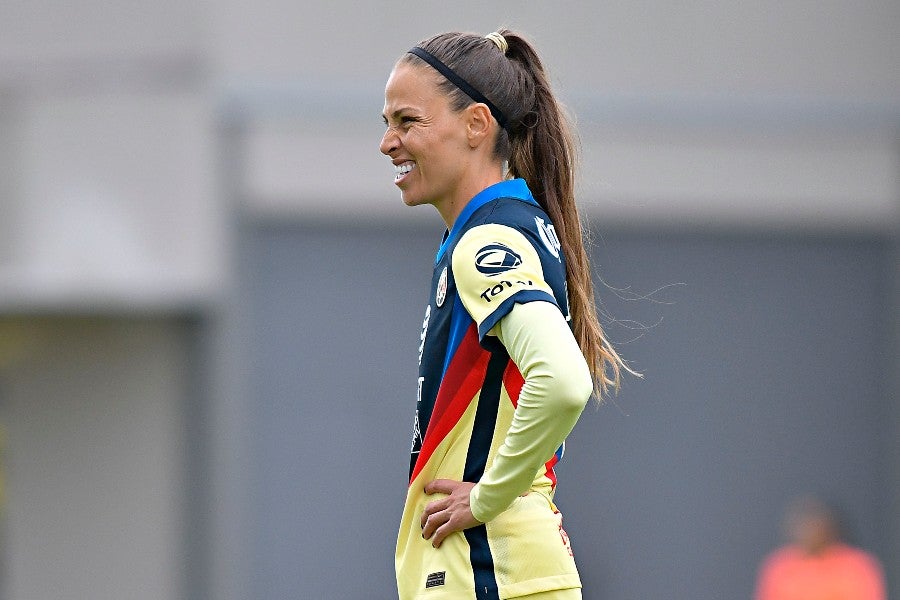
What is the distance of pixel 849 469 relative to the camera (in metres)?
13.5

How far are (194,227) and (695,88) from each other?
446 centimetres

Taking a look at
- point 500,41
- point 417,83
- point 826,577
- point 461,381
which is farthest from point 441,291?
point 826,577

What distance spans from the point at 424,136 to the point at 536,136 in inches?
12.0

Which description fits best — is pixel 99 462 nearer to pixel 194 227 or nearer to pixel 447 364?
pixel 194 227

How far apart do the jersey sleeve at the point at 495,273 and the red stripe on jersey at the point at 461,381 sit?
0.30ft

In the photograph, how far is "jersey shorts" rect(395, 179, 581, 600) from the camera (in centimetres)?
299

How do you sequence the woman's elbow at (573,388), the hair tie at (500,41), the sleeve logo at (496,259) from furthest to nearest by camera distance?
the hair tie at (500,41) < the sleeve logo at (496,259) < the woman's elbow at (573,388)

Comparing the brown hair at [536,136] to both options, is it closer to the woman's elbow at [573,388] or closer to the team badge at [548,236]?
the team badge at [548,236]

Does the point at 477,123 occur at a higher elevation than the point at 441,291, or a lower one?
higher

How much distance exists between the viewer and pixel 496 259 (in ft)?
9.78

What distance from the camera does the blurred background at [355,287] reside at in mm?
11492

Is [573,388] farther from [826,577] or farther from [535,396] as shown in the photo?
[826,577]

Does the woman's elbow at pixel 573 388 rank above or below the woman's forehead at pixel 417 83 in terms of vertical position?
below

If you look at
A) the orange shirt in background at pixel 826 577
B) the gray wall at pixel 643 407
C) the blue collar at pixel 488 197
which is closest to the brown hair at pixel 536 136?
the blue collar at pixel 488 197
